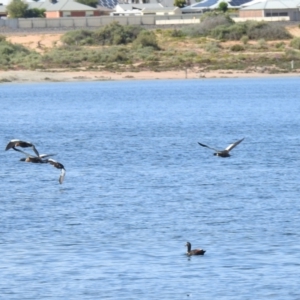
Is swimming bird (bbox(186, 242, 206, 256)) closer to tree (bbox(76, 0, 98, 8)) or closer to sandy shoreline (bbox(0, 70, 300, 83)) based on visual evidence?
sandy shoreline (bbox(0, 70, 300, 83))

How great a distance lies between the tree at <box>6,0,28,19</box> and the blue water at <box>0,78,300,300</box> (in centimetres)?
6687

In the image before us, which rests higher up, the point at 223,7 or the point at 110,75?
the point at 223,7

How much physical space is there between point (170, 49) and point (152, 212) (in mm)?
61291

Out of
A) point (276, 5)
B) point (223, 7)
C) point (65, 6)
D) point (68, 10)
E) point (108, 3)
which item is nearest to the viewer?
point (276, 5)

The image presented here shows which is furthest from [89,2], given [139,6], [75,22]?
[75,22]

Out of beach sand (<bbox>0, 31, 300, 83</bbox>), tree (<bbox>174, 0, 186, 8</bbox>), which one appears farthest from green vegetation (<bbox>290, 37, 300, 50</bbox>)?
tree (<bbox>174, 0, 186, 8</bbox>)

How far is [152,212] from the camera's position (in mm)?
23516

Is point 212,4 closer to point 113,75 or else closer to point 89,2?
point 89,2

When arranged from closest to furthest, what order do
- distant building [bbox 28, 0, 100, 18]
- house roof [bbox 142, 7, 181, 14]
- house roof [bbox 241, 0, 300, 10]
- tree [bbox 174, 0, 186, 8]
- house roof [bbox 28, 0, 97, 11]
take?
house roof [bbox 241, 0, 300, 10] < distant building [bbox 28, 0, 100, 18] < house roof [bbox 28, 0, 97, 11] < house roof [bbox 142, 7, 181, 14] < tree [bbox 174, 0, 186, 8]

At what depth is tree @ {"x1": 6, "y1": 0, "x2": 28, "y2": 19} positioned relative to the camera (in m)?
117

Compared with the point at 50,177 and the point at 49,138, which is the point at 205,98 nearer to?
the point at 49,138

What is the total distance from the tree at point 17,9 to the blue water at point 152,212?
6687 centimetres

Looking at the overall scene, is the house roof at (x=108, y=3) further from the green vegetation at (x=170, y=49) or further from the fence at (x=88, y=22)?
the green vegetation at (x=170, y=49)

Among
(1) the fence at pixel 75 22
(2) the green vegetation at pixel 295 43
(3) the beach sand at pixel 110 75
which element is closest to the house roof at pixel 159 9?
(1) the fence at pixel 75 22
